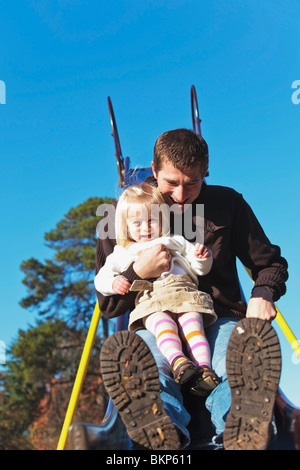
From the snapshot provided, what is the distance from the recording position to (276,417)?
1704mm

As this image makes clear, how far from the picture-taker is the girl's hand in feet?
6.72

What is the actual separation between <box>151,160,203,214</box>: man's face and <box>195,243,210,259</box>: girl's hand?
24 centimetres

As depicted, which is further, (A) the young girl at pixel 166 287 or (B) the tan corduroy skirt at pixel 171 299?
(B) the tan corduroy skirt at pixel 171 299

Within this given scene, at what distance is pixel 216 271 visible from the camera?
7.30ft

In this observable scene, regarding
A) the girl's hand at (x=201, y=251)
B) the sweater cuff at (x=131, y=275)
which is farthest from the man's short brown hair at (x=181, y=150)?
the sweater cuff at (x=131, y=275)

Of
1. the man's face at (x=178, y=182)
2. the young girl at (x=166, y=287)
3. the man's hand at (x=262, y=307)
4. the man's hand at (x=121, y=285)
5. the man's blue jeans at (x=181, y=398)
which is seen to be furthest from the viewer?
the man's face at (x=178, y=182)

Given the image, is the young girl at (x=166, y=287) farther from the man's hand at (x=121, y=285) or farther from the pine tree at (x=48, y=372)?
the pine tree at (x=48, y=372)

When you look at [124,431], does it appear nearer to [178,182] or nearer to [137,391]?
[137,391]

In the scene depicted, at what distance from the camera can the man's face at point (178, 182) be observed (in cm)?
214

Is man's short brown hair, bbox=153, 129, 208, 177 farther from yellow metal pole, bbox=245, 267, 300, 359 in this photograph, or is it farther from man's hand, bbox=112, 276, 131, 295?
yellow metal pole, bbox=245, 267, 300, 359

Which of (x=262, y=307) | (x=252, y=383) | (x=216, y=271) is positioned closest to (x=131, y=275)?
(x=216, y=271)

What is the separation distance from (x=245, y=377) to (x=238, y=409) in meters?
0.09

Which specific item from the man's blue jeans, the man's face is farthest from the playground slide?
the man's face
